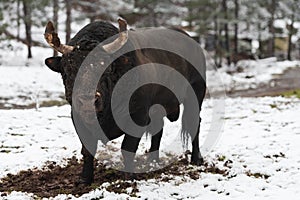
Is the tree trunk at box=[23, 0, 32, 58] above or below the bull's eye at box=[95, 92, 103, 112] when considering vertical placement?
below

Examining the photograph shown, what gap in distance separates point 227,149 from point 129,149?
271 cm

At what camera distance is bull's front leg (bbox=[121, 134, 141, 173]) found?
19.1ft

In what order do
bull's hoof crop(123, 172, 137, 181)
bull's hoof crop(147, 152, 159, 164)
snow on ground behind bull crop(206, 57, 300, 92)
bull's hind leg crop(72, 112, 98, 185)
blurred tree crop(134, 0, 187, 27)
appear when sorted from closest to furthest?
1. bull's hind leg crop(72, 112, 98, 185)
2. bull's hoof crop(123, 172, 137, 181)
3. bull's hoof crop(147, 152, 159, 164)
4. snow on ground behind bull crop(206, 57, 300, 92)
5. blurred tree crop(134, 0, 187, 27)

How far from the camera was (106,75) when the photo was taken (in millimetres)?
5059

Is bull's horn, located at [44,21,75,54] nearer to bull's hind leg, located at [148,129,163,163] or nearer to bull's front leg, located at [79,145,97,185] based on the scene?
bull's front leg, located at [79,145,97,185]

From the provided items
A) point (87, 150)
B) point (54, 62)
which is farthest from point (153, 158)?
point (54, 62)

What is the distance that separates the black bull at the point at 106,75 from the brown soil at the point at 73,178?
0.81 feet

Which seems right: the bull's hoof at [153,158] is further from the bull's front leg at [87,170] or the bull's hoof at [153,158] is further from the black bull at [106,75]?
the bull's front leg at [87,170]

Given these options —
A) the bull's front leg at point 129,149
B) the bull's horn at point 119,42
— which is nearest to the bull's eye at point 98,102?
the bull's horn at point 119,42

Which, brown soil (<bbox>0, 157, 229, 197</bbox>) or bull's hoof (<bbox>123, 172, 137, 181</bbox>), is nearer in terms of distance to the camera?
brown soil (<bbox>0, 157, 229, 197</bbox>)

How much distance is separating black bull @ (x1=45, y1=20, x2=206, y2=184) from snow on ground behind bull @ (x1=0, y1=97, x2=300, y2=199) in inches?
29.0

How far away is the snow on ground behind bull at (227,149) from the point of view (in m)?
5.62

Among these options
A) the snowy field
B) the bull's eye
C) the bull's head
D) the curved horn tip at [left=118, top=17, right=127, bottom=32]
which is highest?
the curved horn tip at [left=118, top=17, right=127, bottom=32]

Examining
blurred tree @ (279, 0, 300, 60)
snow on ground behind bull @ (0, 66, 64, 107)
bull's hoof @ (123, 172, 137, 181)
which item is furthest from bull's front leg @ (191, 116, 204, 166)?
blurred tree @ (279, 0, 300, 60)
